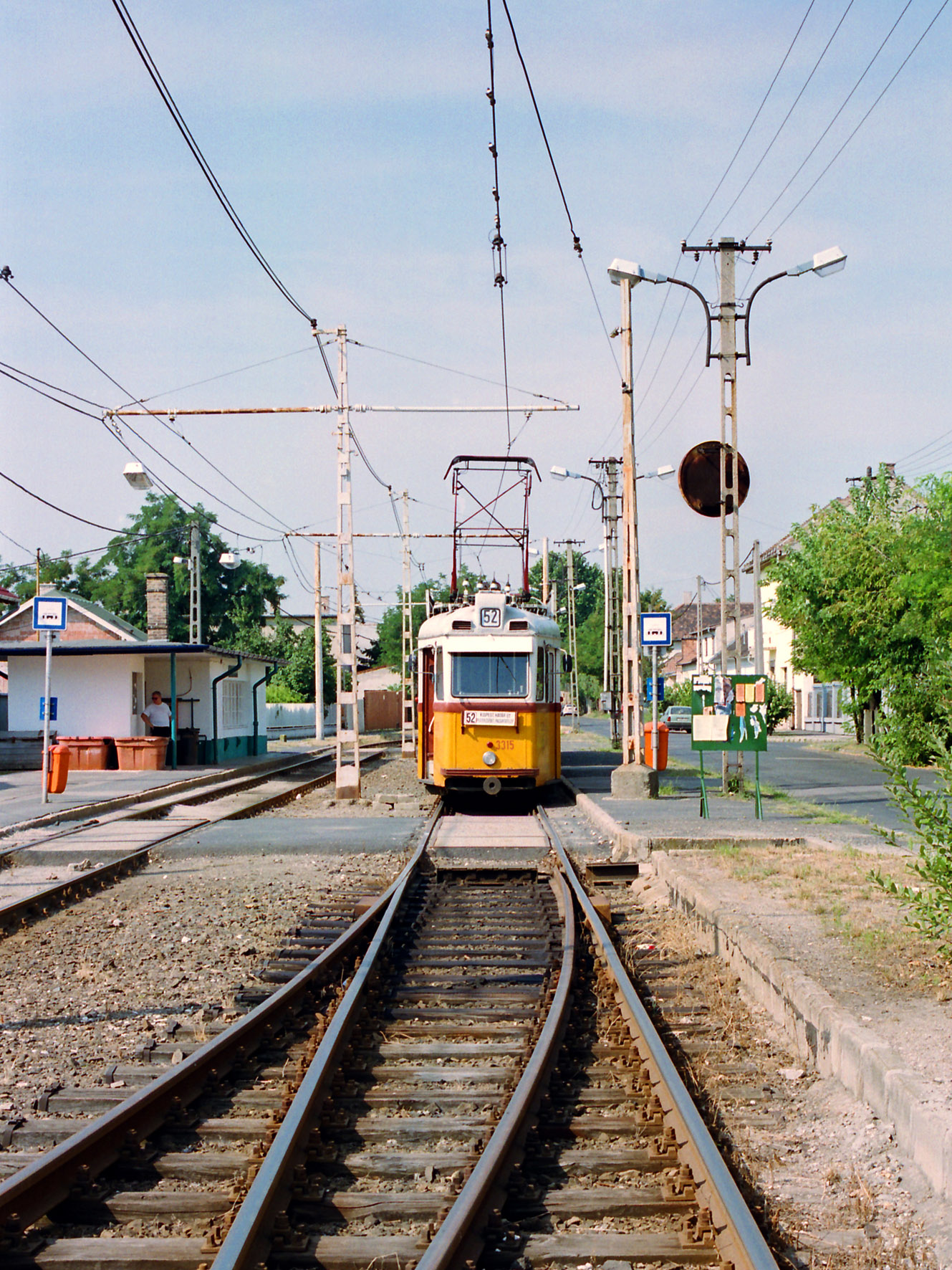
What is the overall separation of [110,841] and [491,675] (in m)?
6.21

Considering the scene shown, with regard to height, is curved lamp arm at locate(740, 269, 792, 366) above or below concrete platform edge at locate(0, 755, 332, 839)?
above

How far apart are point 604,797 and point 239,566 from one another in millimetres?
68838

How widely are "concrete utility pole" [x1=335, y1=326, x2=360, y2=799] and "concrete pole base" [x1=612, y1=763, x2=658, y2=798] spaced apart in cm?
433

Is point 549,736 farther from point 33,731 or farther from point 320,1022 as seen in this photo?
point 33,731

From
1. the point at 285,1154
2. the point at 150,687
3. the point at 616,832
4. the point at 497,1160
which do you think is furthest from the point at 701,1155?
the point at 150,687

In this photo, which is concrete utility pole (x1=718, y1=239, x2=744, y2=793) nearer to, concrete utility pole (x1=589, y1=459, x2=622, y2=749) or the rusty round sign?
the rusty round sign

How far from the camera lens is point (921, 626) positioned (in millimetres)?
30719

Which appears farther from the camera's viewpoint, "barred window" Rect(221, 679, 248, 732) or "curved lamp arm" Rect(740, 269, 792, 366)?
"barred window" Rect(221, 679, 248, 732)

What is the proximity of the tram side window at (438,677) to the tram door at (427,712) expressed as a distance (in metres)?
0.27

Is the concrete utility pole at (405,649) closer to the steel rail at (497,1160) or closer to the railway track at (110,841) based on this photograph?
the railway track at (110,841)

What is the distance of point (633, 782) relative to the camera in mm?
19656

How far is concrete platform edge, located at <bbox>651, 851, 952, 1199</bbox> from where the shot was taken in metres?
4.70

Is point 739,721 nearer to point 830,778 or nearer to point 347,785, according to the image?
point 347,785

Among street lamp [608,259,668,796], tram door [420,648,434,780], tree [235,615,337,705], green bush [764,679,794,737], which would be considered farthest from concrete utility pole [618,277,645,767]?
tree [235,615,337,705]
